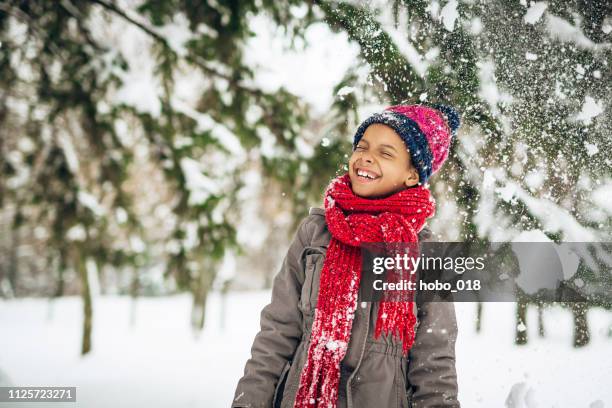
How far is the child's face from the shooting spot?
5.59ft

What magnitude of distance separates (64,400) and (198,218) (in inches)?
67.1

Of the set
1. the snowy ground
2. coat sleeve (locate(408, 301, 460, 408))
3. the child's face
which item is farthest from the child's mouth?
the snowy ground

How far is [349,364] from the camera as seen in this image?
1585mm

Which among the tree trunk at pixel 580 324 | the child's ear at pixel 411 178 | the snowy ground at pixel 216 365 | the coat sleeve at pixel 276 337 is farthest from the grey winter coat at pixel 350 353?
the tree trunk at pixel 580 324

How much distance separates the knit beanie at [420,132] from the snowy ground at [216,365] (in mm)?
827

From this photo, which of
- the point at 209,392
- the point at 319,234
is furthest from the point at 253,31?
the point at 209,392

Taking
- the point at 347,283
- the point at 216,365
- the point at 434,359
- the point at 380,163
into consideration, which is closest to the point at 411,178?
the point at 380,163

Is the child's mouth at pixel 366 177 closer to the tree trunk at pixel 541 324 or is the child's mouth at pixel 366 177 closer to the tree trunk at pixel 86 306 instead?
the tree trunk at pixel 541 324

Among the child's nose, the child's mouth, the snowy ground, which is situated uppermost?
the child's nose

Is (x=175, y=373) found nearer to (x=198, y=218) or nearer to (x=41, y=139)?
(x=198, y=218)

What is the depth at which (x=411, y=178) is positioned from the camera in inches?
69.9

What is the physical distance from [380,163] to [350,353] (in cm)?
73

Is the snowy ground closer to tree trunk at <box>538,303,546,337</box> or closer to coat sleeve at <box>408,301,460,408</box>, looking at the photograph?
tree trunk at <box>538,303,546,337</box>

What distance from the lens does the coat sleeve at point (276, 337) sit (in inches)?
64.8
